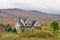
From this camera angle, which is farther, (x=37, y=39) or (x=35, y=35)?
(x=35, y=35)

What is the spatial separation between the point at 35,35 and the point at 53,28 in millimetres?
35277

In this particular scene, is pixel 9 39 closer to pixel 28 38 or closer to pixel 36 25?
pixel 28 38

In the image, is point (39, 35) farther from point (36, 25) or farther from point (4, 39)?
point (36, 25)

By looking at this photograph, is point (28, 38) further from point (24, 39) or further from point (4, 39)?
point (4, 39)

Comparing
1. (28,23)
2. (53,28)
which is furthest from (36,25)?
(53,28)

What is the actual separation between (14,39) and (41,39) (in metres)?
3.72

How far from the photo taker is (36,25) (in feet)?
264

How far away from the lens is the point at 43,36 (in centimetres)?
3225

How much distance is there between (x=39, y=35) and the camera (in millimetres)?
32344

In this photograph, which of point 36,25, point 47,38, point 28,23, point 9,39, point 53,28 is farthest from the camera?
point 28,23

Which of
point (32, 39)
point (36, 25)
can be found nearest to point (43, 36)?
point (32, 39)

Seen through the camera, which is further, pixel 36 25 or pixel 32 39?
pixel 36 25

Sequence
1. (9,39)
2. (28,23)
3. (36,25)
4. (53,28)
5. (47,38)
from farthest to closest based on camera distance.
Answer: (28,23), (36,25), (53,28), (47,38), (9,39)

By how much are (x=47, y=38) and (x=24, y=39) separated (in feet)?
10.9
